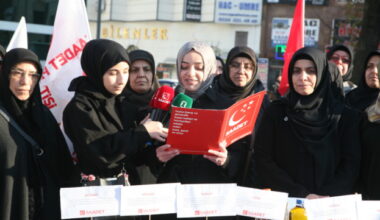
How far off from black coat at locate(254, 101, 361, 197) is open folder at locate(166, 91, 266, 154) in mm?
534

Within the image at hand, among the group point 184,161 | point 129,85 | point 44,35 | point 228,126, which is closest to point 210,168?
point 184,161

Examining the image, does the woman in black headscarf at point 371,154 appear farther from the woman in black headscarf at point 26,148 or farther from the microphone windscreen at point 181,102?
the woman in black headscarf at point 26,148

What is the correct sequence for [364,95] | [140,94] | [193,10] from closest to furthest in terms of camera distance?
[140,94]
[364,95]
[193,10]

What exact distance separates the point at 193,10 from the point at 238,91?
116 feet

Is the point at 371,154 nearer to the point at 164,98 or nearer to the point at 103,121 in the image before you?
the point at 164,98

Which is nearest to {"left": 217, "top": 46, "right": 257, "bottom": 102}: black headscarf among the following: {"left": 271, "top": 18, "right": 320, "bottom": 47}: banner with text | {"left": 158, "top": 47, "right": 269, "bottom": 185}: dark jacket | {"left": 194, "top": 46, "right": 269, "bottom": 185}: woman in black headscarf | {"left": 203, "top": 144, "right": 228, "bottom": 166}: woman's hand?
{"left": 194, "top": 46, "right": 269, "bottom": 185}: woman in black headscarf

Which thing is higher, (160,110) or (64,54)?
(64,54)

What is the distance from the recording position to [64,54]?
499 centimetres

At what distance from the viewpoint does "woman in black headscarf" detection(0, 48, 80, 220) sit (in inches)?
135

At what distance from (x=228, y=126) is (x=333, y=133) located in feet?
3.07

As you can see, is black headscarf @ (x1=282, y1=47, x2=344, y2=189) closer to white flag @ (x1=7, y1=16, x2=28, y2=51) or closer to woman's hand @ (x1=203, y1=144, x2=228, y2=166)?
woman's hand @ (x1=203, y1=144, x2=228, y2=166)

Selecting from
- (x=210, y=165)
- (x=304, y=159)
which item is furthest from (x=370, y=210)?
(x=210, y=165)

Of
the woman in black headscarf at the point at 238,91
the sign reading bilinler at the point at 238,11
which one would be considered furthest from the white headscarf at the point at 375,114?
the sign reading bilinler at the point at 238,11

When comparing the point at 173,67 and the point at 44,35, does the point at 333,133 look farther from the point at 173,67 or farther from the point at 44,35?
the point at 173,67
